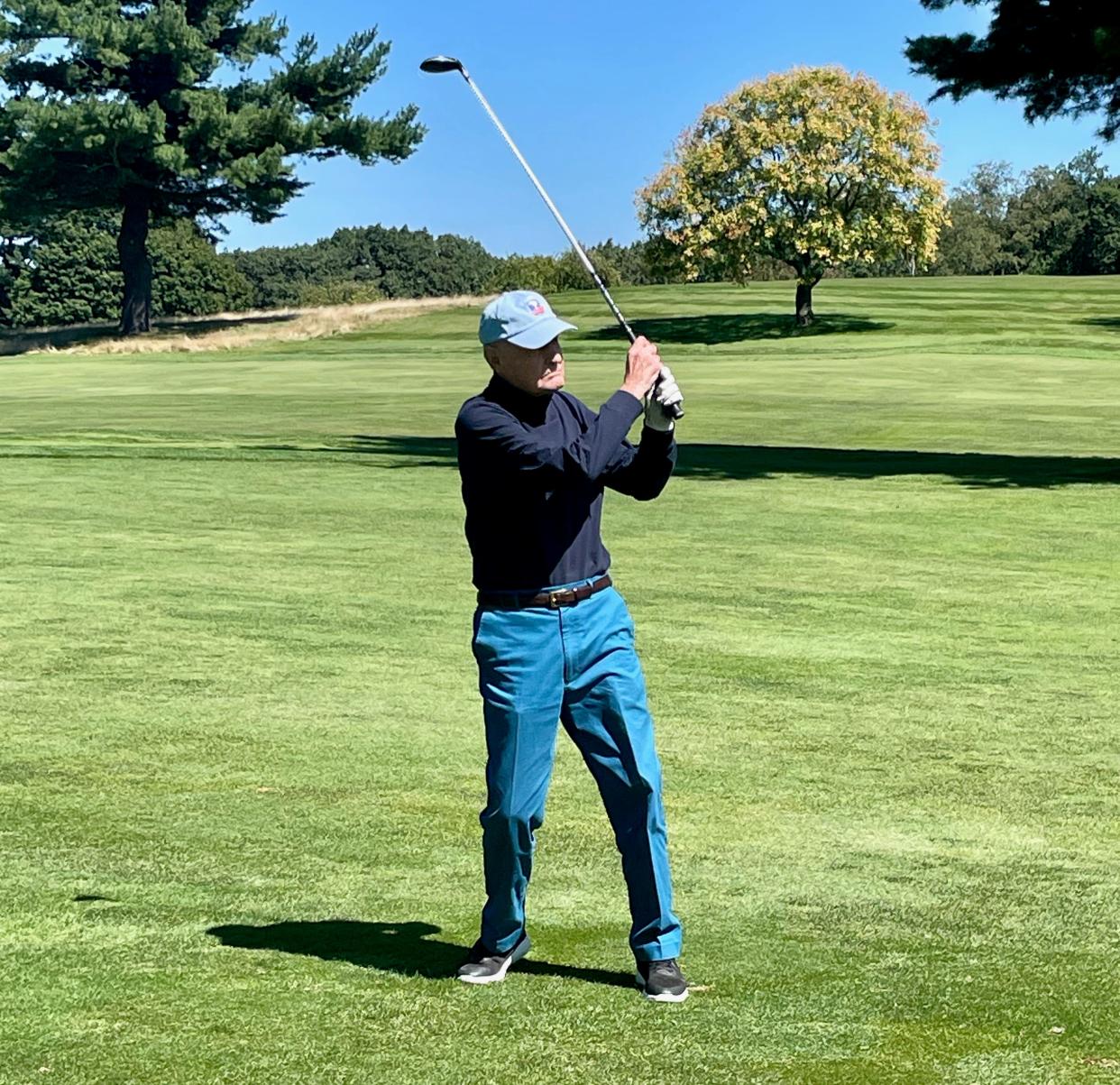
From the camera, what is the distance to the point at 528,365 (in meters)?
5.31

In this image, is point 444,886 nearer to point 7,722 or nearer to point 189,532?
point 7,722

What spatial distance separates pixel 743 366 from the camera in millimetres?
54531

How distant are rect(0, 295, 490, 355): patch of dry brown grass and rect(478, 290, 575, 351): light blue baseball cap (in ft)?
217

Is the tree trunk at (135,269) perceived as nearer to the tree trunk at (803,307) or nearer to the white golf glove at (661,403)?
the tree trunk at (803,307)

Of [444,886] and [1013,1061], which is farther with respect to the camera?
[444,886]

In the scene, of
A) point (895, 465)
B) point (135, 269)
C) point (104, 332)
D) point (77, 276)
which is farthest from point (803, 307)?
point (895, 465)

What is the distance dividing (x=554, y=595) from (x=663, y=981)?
45.2 inches

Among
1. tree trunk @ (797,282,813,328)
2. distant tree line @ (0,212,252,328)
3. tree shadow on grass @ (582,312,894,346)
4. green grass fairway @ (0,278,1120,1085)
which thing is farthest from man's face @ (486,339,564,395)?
distant tree line @ (0,212,252,328)

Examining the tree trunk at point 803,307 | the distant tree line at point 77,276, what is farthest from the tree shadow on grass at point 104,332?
the tree trunk at point 803,307

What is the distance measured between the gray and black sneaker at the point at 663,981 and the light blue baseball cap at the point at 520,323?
1810 mm

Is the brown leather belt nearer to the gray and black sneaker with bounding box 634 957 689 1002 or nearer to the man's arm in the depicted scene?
the man's arm

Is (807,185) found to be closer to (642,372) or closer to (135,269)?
(135,269)

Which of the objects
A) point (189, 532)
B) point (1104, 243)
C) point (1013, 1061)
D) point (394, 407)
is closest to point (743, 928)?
point (1013, 1061)

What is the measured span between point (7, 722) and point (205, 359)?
177ft
